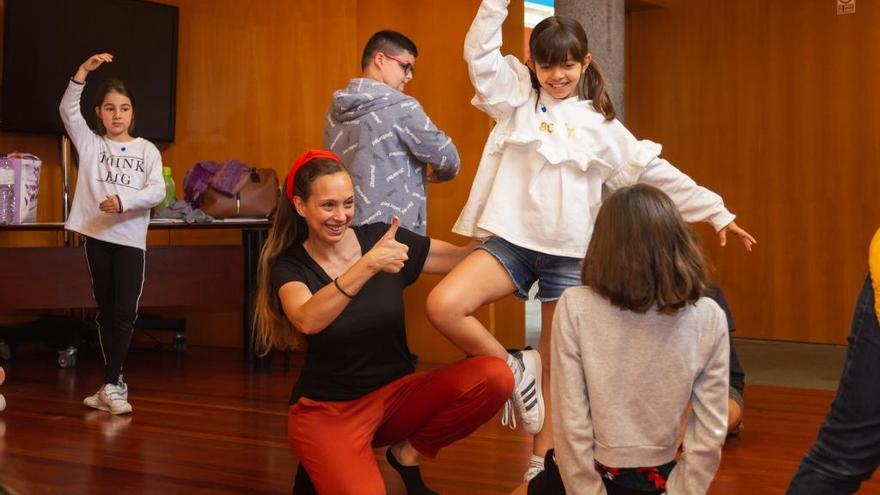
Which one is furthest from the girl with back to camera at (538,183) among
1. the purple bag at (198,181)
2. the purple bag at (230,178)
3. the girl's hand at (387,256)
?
the purple bag at (198,181)

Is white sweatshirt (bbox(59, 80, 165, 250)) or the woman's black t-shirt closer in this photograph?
the woman's black t-shirt

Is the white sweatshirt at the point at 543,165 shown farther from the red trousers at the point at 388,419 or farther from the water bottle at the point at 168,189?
the water bottle at the point at 168,189

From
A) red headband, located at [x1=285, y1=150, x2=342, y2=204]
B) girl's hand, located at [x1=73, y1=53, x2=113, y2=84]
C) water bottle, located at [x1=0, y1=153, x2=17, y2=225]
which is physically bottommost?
red headband, located at [x1=285, y1=150, x2=342, y2=204]

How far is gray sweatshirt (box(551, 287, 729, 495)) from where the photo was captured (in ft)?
6.60

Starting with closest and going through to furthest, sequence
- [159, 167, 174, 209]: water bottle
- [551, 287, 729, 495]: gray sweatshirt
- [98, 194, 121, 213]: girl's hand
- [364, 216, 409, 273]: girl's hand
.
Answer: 1. [551, 287, 729, 495]: gray sweatshirt
2. [364, 216, 409, 273]: girl's hand
3. [98, 194, 121, 213]: girl's hand
4. [159, 167, 174, 209]: water bottle

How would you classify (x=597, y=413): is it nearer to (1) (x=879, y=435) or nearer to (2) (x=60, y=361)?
(1) (x=879, y=435)

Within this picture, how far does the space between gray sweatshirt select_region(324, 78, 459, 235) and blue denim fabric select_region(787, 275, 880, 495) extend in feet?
7.03

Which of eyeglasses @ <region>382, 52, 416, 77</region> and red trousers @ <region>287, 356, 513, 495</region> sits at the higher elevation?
eyeglasses @ <region>382, 52, 416, 77</region>

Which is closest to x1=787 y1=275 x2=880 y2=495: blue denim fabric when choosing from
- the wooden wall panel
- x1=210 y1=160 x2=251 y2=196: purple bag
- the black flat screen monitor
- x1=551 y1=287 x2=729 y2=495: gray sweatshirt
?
x1=551 y1=287 x2=729 y2=495: gray sweatshirt

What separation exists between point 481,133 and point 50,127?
2.50m

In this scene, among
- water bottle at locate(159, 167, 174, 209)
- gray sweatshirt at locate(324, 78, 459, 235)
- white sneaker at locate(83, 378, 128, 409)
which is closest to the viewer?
gray sweatshirt at locate(324, 78, 459, 235)

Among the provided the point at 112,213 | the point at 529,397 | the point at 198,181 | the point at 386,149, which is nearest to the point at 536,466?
the point at 529,397

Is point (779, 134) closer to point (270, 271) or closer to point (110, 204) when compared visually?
point (110, 204)

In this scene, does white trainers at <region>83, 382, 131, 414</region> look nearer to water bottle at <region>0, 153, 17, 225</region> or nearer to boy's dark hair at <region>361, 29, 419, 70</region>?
water bottle at <region>0, 153, 17, 225</region>
